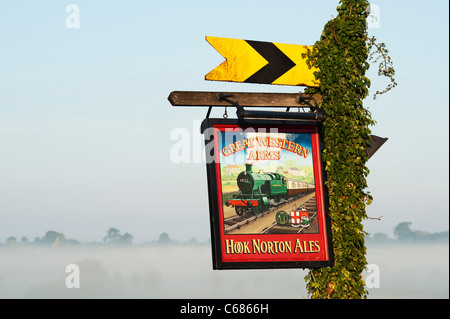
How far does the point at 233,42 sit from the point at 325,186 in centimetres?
268

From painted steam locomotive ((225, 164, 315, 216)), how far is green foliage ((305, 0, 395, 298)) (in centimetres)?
66

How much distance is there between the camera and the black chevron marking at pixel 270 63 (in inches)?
384

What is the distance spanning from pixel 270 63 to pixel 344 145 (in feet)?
5.78

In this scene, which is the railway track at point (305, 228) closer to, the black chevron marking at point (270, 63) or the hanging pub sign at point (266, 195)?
the hanging pub sign at point (266, 195)

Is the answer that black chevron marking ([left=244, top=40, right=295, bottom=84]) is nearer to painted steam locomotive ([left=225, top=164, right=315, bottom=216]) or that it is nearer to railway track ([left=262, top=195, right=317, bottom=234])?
painted steam locomotive ([left=225, top=164, right=315, bottom=216])

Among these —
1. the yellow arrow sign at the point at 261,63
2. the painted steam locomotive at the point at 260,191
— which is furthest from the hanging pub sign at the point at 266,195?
the yellow arrow sign at the point at 261,63

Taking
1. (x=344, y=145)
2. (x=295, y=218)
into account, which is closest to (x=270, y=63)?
(x=344, y=145)

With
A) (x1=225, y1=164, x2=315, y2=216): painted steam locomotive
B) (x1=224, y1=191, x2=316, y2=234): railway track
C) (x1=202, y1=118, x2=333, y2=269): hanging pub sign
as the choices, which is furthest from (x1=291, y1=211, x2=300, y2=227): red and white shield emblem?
(x1=224, y1=191, x2=316, y2=234): railway track

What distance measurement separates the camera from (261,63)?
9.76 metres

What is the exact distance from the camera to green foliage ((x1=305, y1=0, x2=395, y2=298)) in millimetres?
9695

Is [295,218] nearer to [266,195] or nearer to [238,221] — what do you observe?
[266,195]

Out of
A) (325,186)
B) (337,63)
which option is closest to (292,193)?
(325,186)
